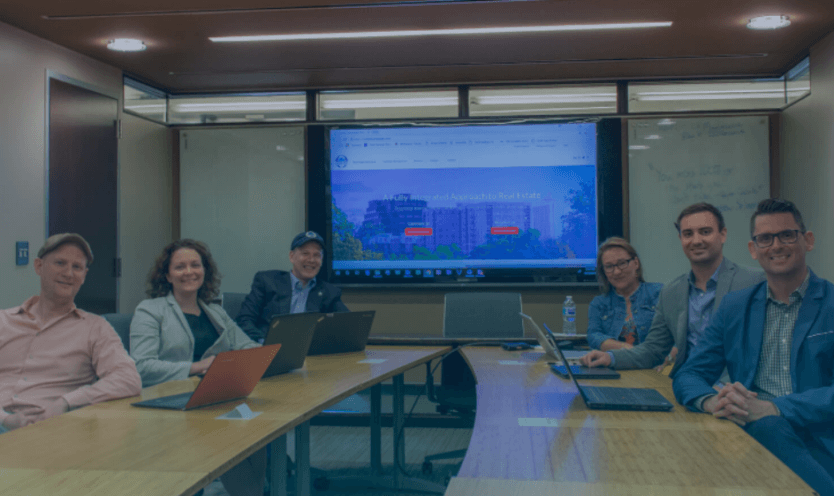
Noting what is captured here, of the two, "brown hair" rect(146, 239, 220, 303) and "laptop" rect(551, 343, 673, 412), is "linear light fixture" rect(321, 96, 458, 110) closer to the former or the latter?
"brown hair" rect(146, 239, 220, 303)

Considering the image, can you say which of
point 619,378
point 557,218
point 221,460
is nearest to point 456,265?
point 557,218

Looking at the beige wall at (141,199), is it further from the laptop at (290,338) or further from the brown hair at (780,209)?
the brown hair at (780,209)

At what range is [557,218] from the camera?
5008mm

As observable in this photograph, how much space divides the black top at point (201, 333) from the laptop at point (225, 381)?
81 centimetres

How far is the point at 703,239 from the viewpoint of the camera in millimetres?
2666

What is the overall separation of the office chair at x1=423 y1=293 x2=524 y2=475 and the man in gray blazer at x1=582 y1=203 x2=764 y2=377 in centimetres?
119

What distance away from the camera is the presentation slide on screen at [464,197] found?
197 inches

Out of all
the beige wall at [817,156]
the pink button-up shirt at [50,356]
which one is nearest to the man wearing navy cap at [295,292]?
the pink button-up shirt at [50,356]

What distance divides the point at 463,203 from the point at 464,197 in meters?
0.05

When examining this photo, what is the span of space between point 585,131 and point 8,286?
13.0 ft

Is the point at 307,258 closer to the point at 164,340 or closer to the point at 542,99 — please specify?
the point at 164,340

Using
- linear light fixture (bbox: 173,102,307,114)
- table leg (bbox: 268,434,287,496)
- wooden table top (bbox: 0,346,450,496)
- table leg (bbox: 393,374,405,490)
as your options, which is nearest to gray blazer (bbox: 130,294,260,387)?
wooden table top (bbox: 0,346,450,496)

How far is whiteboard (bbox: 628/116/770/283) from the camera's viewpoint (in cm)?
493

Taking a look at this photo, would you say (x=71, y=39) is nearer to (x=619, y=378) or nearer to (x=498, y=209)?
(x=498, y=209)
